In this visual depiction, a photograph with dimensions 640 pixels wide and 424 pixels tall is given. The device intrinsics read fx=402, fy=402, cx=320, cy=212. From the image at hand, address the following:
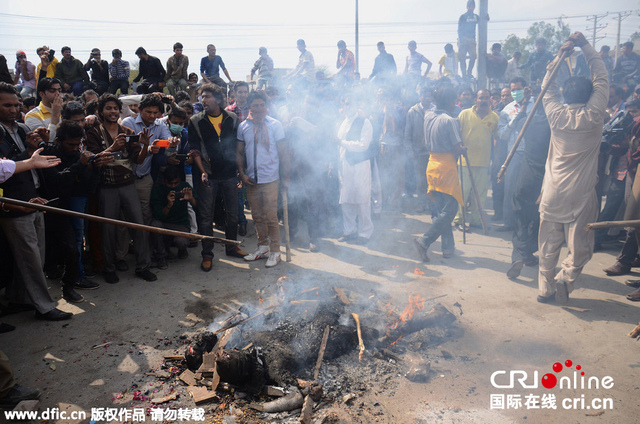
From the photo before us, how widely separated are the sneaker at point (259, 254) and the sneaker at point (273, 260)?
238 mm

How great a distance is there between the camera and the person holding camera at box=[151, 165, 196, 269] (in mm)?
6129

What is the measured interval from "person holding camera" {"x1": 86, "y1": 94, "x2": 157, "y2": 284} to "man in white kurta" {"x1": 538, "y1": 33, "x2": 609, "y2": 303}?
17.2 feet

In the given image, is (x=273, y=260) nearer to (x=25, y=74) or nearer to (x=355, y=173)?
(x=355, y=173)

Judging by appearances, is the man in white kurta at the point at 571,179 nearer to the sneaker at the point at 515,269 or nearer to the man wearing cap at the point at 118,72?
the sneaker at the point at 515,269

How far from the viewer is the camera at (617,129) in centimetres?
626

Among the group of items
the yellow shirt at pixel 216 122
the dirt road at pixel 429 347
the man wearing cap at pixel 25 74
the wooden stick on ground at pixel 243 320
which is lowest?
the dirt road at pixel 429 347

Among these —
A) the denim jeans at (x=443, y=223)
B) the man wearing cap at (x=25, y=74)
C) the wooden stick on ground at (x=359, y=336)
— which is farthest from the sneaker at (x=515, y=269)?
the man wearing cap at (x=25, y=74)

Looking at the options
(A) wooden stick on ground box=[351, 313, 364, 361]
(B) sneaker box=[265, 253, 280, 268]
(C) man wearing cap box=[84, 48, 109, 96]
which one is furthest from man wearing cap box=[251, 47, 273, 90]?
(A) wooden stick on ground box=[351, 313, 364, 361]

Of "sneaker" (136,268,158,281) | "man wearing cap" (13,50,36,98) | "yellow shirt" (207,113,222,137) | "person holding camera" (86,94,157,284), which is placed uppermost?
"man wearing cap" (13,50,36,98)

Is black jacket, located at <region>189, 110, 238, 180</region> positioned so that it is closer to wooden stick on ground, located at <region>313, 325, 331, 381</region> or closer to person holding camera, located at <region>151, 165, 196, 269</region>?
person holding camera, located at <region>151, 165, 196, 269</region>

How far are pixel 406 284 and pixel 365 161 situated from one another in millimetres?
2461

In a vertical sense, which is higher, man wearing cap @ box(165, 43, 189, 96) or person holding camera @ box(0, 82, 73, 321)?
man wearing cap @ box(165, 43, 189, 96)

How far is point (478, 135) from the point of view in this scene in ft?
24.5

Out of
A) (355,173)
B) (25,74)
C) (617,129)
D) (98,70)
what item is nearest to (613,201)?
(617,129)
